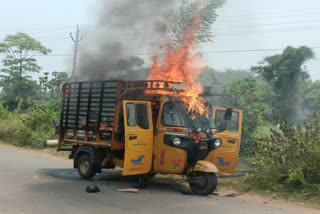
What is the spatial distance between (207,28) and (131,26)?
299 cm

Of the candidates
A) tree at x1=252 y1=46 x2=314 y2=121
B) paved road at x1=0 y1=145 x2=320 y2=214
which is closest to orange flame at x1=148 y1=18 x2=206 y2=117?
paved road at x1=0 y1=145 x2=320 y2=214

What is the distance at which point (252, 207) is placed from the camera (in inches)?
268

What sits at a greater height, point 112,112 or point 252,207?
point 112,112

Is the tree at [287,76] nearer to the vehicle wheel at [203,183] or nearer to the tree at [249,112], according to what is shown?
the tree at [249,112]

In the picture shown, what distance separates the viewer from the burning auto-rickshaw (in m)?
7.66

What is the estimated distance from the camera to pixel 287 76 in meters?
27.7

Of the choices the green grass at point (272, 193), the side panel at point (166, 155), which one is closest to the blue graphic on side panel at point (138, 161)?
the side panel at point (166, 155)

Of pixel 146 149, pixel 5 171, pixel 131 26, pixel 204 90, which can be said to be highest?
pixel 131 26

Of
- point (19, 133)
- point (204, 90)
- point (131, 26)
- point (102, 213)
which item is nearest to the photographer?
point (102, 213)

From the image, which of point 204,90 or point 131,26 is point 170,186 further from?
point 131,26

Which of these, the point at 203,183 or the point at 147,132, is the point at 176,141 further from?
the point at 203,183

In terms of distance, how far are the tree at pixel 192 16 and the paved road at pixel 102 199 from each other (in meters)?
4.62

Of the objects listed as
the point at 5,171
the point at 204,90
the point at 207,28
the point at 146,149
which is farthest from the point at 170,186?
the point at 207,28

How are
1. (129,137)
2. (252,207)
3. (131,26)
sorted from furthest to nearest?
1. (131,26)
2. (129,137)
3. (252,207)
